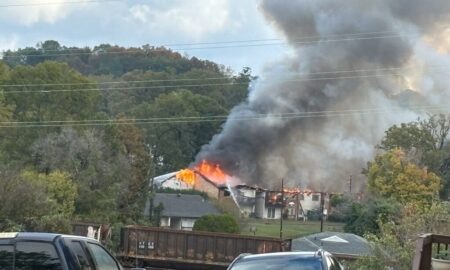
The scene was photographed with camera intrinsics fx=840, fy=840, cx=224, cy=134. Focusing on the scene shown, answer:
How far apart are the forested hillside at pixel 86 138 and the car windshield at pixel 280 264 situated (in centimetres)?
2569

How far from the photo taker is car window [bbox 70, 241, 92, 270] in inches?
438

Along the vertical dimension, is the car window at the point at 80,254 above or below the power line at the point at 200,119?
below

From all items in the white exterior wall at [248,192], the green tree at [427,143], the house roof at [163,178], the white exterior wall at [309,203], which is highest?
the green tree at [427,143]

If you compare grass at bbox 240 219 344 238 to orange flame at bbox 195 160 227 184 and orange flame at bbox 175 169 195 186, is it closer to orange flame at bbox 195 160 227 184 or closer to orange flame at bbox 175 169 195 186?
orange flame at bbox 195 160 227 184

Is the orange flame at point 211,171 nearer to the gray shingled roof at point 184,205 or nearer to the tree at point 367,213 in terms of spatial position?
the gray shingled roof at point 184,205

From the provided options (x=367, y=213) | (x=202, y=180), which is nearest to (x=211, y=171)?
(x=202, y=180)

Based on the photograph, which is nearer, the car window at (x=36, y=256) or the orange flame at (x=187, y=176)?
the car window at (x=36, y=256)

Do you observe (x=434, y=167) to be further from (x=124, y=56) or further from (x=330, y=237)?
(x=124, y=56)

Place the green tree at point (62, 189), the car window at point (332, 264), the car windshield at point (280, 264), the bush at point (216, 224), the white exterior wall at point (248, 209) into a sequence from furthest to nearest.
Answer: the white exterior wall at point (248, 209) < the bush at point (216, 224) < the green tree at point (62, 189) < the car window at point (332, 264) < the car windshield at point (280, 264)

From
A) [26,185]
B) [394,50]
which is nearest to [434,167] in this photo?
[394,50]

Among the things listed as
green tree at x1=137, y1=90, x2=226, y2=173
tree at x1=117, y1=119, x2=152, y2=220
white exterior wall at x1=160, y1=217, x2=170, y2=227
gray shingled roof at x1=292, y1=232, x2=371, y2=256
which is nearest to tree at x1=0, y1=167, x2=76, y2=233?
gray shingled roof at x1=292, y1=232, x2=371, y2=256

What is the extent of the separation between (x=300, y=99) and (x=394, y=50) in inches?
467

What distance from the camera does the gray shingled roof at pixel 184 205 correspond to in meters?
84.3

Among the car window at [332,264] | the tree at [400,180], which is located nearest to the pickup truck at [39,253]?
the car window at [332,264]
